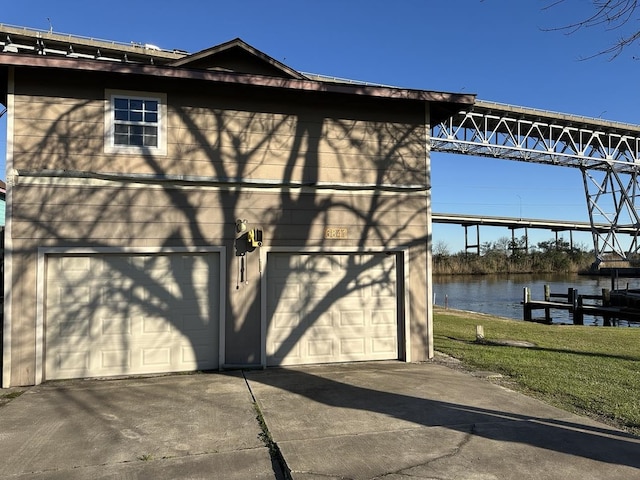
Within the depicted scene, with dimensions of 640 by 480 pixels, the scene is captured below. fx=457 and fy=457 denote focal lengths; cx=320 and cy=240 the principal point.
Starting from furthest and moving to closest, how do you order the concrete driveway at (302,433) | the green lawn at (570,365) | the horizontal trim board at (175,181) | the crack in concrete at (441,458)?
the horizontal trim board at (175,181) → the green lawn at (570,365) → the concrete driveway at (302,433) → the crack in concrete at (441,458)

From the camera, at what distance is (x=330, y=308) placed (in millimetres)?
7887

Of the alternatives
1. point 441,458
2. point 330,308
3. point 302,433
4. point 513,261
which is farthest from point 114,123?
point 513,261

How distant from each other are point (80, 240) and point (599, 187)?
43524 millimetres

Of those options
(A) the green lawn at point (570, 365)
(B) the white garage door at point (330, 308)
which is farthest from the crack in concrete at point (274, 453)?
(A) the green lawn at point (570, 365)

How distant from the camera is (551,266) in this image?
202 feet

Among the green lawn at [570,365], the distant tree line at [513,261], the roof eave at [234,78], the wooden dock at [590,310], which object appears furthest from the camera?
the distant tree line at [513,261]

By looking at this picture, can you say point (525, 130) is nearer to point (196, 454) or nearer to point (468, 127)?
point (468, 127)

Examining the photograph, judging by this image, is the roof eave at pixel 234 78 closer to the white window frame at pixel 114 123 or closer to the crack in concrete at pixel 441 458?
the white window frame at pixel 114 123

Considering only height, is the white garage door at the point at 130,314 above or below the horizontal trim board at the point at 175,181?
below

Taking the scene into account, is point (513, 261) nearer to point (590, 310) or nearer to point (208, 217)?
point (590, 310)

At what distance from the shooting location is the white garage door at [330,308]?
767 centimetres

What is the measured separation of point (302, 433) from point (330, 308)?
11.1 ft

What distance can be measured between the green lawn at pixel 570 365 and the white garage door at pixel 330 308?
170cm

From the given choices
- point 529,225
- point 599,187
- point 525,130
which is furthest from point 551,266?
point 525,130
